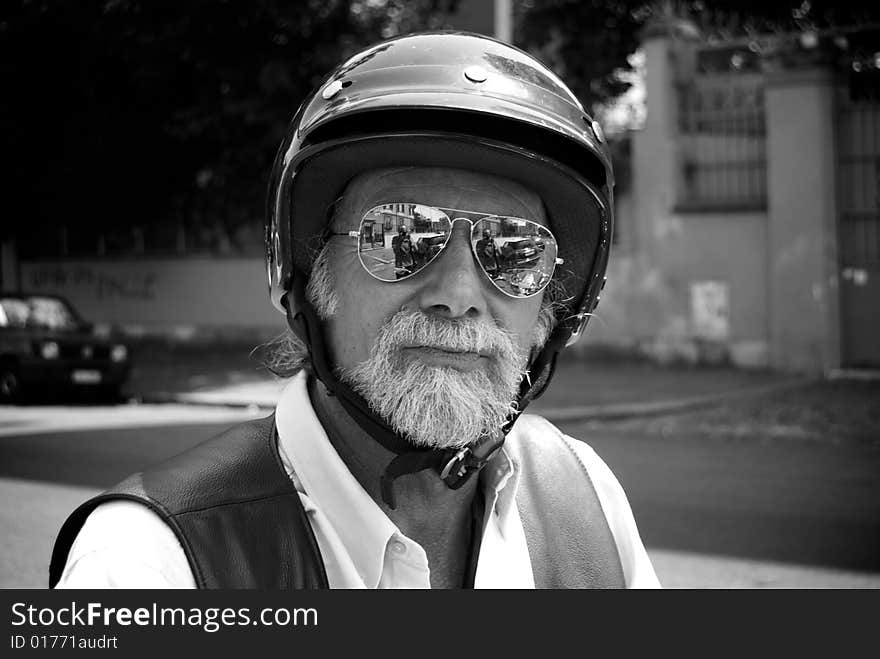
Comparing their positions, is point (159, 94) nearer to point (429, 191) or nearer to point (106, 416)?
point (106, 416)

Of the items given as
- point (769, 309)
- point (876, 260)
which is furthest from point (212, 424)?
point (876, 260)

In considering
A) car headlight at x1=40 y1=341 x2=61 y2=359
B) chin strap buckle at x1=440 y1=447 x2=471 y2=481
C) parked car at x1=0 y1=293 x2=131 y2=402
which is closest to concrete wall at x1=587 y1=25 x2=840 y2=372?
parked car at x1=0 y1=293 x2=131 y2=402

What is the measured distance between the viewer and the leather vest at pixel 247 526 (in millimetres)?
1346

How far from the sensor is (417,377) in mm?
1677

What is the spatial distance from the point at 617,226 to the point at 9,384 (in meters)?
8.77

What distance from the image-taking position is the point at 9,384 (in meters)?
12.1

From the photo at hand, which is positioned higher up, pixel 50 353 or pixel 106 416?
pixel 50 353

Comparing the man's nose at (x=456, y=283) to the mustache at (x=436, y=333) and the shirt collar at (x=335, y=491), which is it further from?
the shirt collar at (x=335, y=491)

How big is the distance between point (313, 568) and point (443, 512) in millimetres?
343

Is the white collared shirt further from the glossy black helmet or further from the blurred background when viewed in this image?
the blurred background

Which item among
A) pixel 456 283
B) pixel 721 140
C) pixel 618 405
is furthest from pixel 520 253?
pixel 721 140

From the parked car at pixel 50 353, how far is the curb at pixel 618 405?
2.35 ft

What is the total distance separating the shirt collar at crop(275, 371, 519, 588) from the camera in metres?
1.50
